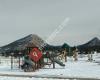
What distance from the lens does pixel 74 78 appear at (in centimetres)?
2331

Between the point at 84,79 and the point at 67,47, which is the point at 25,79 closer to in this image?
the point at 84,79

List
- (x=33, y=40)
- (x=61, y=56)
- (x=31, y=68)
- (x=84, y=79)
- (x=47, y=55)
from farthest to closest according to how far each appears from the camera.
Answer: (x=61, y=56) → (x=47, y=55) → (x=33, y=40) → (x=31, y=68) → (x=84, y=79)

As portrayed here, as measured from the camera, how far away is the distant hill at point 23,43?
3570 cm

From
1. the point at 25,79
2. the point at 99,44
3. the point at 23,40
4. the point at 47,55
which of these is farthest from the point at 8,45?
the point at 99,44

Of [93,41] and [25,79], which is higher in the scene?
[93,41]

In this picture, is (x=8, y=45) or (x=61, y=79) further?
(x=8, y=45)

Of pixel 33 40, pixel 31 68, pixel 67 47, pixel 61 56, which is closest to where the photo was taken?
pixel 31 68

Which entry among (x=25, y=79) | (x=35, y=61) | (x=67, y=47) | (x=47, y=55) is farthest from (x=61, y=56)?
(x=25, y=79)

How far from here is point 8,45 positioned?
37.2 meters

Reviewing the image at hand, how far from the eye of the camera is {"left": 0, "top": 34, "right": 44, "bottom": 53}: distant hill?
35.7 metres

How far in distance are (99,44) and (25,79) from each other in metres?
36.0

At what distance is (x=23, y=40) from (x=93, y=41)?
24.7m

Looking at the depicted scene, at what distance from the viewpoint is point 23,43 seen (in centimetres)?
3641

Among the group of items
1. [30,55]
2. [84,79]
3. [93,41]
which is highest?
[93,41]
